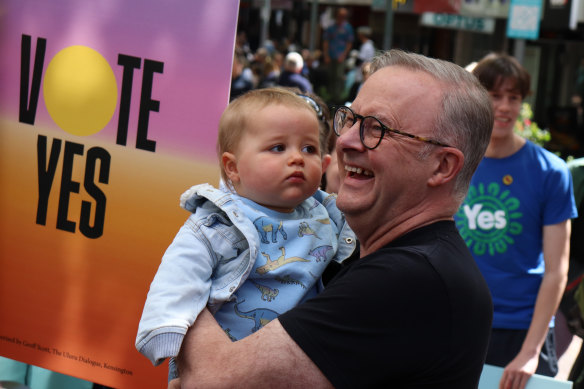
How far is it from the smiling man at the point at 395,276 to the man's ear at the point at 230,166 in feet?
1.09

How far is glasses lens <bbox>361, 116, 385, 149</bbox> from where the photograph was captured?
5.94 feet

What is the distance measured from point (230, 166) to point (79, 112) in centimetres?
66

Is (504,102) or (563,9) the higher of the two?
(563,9)

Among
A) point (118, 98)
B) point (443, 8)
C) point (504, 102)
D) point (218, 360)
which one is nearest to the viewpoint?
point (218, 360)

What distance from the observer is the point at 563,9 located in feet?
30.9

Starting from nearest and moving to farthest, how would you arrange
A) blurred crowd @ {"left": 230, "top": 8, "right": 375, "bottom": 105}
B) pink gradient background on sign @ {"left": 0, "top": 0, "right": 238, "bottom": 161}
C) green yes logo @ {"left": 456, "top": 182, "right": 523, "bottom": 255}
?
pink gradient background on sign @ {"left": 0, "top": 0, "right": 238, "bottom": 161} < green yes logo @ {"left": 456, "top": 182, "right": 523, "bottom": 255} < blurred crowd @ {"left": 230, "top": 8, "right": 375, "bottom": 105}

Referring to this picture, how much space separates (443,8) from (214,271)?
799 cm

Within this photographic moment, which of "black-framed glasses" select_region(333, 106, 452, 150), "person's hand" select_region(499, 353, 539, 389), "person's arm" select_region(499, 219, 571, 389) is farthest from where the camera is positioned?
"person's arm" select_region(499, 219, 571, 389)

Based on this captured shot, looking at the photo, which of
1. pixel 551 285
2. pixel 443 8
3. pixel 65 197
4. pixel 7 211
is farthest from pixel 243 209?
pixel 443 8

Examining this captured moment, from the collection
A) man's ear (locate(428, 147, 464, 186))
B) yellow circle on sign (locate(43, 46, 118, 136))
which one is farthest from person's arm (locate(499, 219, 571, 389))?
yellow circle on sign (locate(43, 46, 118, 136))

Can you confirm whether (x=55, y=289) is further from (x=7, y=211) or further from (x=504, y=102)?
(x=504, y=102)

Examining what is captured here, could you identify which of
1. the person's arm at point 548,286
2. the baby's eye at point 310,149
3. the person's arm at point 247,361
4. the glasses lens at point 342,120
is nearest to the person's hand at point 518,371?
the person's arm at point 548,286

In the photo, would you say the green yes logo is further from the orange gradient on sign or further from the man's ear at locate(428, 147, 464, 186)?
the man's ear at locate(428, 147, 464, 186)

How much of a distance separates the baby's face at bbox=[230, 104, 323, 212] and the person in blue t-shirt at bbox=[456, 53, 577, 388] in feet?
5.26
